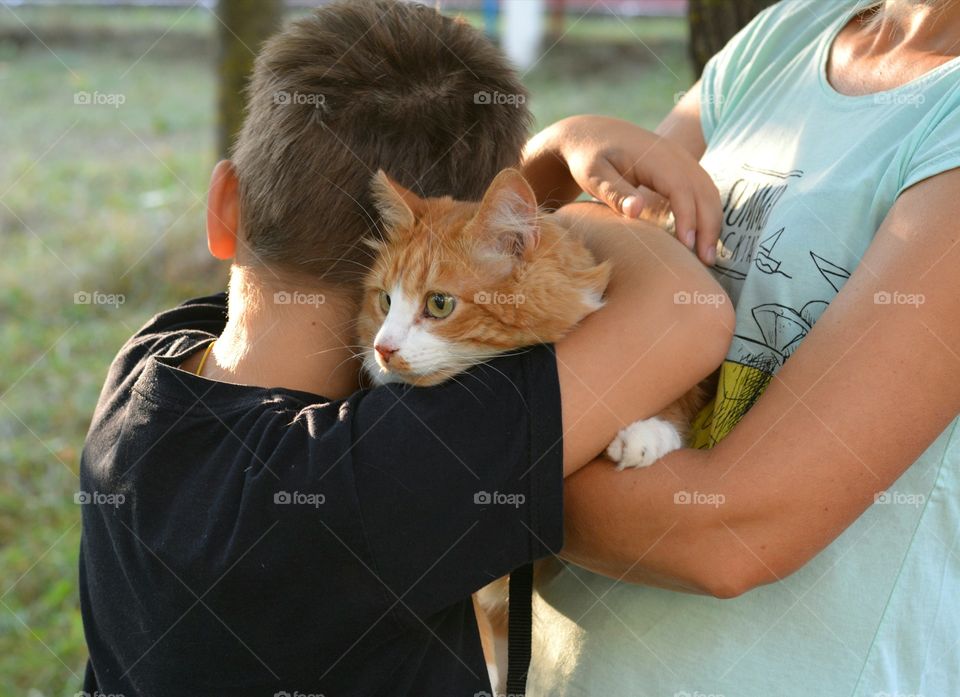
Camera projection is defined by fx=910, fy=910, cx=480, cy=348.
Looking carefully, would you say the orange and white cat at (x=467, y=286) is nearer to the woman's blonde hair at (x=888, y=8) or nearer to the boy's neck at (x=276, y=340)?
the boy's neck at (x=276, y=340)

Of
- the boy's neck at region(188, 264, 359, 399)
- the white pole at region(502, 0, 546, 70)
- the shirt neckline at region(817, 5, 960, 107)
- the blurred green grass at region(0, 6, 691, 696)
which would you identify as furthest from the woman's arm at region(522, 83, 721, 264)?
the white pole at region(502, 0, 546, 70)

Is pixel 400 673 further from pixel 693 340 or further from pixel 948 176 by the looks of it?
pixel 948 176

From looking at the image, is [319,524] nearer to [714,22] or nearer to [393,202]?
[393,202]

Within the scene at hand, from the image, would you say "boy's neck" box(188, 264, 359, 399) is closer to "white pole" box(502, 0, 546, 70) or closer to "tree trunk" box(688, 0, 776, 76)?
"tree trunk" box(688, 0, 776, 76)

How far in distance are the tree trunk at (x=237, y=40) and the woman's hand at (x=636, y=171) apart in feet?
10.3

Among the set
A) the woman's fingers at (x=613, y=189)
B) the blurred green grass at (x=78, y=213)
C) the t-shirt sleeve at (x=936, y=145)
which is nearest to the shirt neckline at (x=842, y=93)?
the t-shirt sleeve at (x=936, y=145)

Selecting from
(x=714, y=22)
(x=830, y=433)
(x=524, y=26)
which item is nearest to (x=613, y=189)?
(x=830, y=433)

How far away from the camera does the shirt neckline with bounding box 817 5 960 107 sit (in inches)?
54.2

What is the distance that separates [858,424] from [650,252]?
421mm

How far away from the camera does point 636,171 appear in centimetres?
155

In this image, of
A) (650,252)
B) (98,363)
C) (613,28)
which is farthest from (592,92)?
(650,252)

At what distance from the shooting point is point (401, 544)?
1.19 m

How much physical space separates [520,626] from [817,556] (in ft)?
1.52

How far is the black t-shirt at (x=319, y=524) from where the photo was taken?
1.19 m
